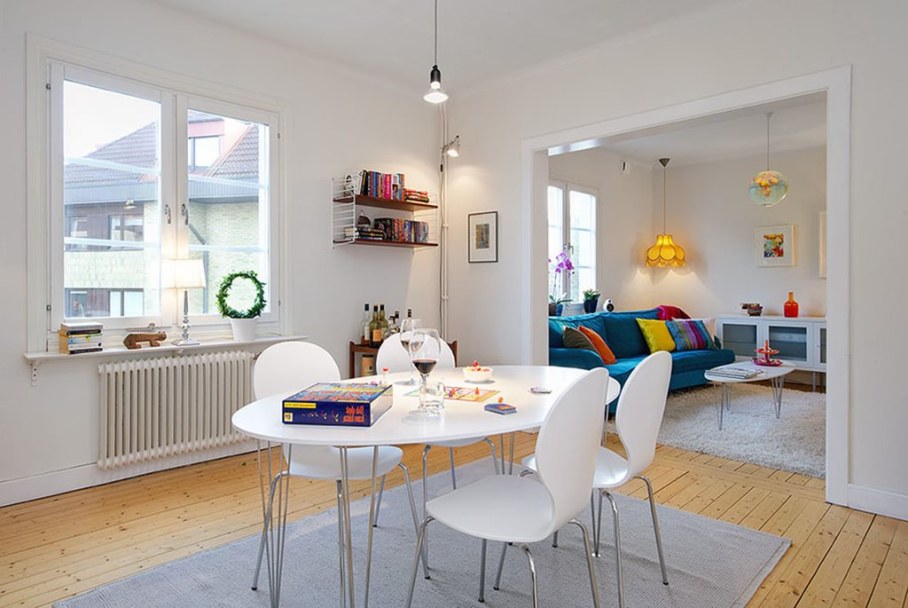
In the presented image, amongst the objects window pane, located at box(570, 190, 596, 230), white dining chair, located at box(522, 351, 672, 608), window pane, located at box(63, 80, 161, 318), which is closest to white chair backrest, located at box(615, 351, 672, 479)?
white dining chair, located at box(522, 351, 672, 608)

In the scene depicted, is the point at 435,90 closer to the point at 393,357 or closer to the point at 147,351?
the point at 393,357

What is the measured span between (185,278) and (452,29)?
7.49 ft

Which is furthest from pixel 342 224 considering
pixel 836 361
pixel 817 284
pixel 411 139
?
pixel 817 284

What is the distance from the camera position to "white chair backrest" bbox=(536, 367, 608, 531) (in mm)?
1434

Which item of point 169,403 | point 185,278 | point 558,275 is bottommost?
point 169,403

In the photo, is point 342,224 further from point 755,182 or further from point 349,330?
point 755,182

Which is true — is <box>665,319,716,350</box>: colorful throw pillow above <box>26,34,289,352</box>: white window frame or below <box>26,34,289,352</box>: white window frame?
below

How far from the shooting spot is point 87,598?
202 cm

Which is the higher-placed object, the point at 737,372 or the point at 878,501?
the point at 737,372

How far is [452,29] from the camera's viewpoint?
3.60 meters

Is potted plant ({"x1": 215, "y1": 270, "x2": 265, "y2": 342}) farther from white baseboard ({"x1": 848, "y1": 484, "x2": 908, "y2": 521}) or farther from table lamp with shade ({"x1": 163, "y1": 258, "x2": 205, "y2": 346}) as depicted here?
white baseboard ({"x1": 848, "y1": 484, "x2": 908, "y2": 521})

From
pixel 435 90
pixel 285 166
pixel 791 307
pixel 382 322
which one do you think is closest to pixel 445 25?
pixel 435 90

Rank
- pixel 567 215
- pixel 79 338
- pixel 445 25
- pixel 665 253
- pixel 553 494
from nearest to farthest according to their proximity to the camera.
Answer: pixel 553 494 → pixel 79 338 → pixel 445 25 → pixel 567 215 → pixel 665 253

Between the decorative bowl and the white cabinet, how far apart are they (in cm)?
526
